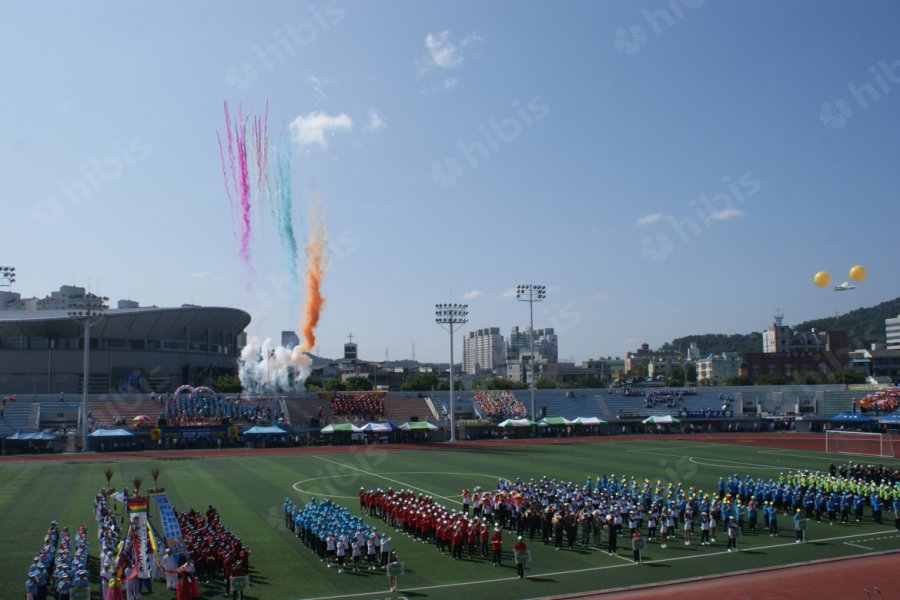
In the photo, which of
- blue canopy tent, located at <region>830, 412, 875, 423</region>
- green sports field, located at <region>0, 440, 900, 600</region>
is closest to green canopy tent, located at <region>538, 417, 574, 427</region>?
green sports field, located at <region>0, 440, 900, 600</region>

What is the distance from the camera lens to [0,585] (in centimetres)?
1897

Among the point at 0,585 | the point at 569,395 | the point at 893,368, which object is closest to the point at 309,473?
the point at 0,585

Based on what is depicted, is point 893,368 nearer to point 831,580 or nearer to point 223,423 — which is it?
point 223,423

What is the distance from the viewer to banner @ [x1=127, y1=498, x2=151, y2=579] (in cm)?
1777

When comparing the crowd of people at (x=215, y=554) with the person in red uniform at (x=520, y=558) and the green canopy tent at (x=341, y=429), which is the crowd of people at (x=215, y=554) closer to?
the person in red uniform at (x=520, y=558)

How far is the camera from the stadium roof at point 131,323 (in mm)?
81000

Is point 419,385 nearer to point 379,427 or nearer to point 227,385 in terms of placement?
point 227,385

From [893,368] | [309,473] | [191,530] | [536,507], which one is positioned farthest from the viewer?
[893,368]

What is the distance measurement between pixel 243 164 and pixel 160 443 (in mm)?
22055

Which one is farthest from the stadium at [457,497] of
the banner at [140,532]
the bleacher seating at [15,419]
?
the bleacher seating at [15,419]

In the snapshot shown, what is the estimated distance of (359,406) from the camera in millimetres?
71500

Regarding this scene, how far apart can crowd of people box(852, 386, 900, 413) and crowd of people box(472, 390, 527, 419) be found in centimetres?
3170

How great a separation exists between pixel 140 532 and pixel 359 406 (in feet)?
176

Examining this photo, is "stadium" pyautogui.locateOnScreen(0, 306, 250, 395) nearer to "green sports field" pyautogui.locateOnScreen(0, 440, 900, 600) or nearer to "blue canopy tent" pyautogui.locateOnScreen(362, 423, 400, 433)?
"blue canopy tent" pyautogui.locateOnScreen(362, 423, 400, 433)
